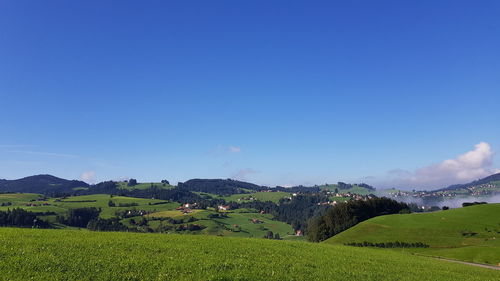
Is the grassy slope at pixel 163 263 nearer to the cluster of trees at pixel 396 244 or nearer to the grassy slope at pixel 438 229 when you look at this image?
the grassy slope at pixel 438 229

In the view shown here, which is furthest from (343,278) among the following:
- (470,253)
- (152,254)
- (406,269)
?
(470,253)

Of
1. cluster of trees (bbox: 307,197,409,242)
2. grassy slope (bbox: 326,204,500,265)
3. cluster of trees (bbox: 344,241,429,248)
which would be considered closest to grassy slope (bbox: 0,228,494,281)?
grassy slope (bbox: 326,204,500,265)

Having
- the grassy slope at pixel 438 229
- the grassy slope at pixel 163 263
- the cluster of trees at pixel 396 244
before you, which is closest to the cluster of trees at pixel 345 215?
the grassy slope at pixel 438 229

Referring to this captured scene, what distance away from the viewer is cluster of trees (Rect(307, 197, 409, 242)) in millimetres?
148875

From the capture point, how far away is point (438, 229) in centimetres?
10900

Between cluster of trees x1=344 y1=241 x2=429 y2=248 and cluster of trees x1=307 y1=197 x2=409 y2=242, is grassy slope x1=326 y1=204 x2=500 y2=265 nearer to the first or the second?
cluster of trees x1=344 y1=241 x2=429 y2=248

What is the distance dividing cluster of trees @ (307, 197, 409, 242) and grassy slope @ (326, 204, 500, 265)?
22976 mm

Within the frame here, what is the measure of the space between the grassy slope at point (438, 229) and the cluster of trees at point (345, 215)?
2298cm

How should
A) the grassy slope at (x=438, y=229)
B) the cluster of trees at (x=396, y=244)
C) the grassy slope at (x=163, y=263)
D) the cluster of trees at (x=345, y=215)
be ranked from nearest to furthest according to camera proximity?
the grassy slope at (x=163, y=263) → the grassy slope at (x=438, y=229) → the cluster of trees at (x=396, y=244) → the cluster of trees at (x=345, y=215)

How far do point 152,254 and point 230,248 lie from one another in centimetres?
870

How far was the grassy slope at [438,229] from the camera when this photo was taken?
310ft

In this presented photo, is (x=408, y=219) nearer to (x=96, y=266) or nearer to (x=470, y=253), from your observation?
(x=470, y=253)

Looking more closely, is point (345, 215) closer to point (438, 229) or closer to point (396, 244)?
point (438, 229)

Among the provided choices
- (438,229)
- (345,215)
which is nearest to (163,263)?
(438,229)
